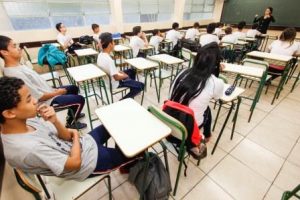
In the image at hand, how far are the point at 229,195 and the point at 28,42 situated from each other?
17.1ft

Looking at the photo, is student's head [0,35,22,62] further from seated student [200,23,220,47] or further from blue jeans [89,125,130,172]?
seated student [200,23,220,47]

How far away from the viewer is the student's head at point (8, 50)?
4.87 ft

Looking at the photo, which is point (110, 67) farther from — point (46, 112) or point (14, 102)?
point (14, 102)

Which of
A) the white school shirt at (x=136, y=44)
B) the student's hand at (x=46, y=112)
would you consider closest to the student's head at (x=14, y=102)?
the student's hand at (x=46, y=112)

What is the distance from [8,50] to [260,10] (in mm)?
8280

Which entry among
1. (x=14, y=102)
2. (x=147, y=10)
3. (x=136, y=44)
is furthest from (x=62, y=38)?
(x=14, y=102)

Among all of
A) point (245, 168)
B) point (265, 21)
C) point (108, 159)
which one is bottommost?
point (245, 168)

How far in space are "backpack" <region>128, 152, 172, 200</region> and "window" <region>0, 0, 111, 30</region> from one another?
469 cm

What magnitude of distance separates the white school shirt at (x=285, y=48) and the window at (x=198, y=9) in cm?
542

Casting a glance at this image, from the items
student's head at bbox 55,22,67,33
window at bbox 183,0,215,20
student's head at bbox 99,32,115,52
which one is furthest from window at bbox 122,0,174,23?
student's head at bbox 99,32,115,52

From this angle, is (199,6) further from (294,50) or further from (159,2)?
(294,50)

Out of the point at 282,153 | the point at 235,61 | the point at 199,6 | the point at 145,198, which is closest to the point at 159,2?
the point at 199,6

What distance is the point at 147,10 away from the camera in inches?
247

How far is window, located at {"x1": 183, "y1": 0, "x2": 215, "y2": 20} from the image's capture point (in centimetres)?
767
